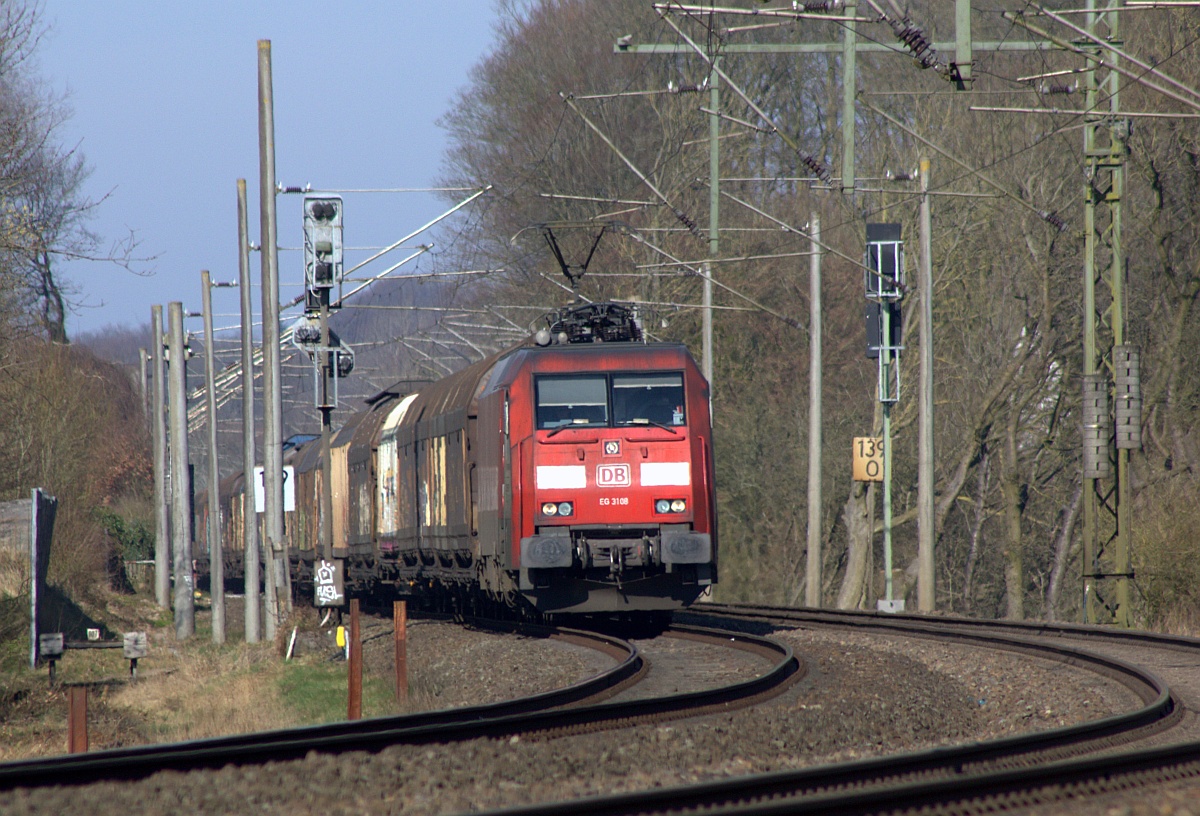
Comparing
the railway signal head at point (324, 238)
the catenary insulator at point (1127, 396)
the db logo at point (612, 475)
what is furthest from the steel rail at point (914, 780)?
the railway signal head at point (324, 238)

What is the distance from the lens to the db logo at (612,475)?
16922 millimetres

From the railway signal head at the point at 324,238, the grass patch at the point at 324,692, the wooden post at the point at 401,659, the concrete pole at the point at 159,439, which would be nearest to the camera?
the wooden post at the point at 401,659

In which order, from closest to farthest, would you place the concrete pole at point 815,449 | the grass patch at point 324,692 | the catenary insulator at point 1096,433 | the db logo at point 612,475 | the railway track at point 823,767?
the railway track at point 823,767 → the grass patch at point 324,692 → the db logo at point 612,475 → the catenary insulator at point 1096,433 → the concrete pole at point 815,449

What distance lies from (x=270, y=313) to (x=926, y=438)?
1079cm

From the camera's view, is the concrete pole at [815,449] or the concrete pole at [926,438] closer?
the concrete pole at [926,438]

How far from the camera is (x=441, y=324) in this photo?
106 ft

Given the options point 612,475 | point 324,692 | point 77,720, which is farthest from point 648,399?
point 77,720

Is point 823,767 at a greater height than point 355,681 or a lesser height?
greater

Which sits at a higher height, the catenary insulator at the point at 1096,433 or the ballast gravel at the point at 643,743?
the catenary insulator at the point at 1096,433

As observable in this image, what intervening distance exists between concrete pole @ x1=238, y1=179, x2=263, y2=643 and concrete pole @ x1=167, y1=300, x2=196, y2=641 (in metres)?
3.54

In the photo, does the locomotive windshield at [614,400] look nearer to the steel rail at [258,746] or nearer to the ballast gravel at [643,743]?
the ballast gravel at [643,743]

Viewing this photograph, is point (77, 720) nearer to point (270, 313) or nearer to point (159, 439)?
point (270, 313)

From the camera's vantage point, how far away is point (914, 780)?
766cm

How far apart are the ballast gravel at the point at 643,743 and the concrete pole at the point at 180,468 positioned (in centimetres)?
1488
